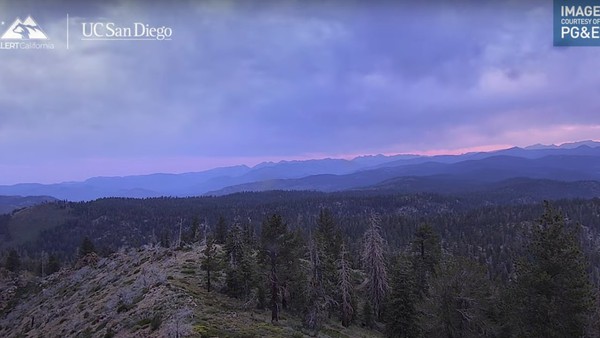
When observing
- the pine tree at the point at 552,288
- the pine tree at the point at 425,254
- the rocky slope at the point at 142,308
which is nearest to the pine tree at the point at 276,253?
the rocky slope at the point at 142,308

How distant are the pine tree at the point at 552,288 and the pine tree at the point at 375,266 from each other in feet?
70.4

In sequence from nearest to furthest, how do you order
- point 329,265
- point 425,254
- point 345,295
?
point 345,295 → point 329,265 → point 425,254

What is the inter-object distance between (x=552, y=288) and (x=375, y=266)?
24097mm

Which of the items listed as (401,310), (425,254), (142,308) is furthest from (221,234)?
(401,310)

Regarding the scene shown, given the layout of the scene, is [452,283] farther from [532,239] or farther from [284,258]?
[284,258]

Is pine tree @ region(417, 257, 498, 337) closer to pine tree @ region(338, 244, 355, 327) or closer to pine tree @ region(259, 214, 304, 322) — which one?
pine tree @ region(338, 244, 355, 327)

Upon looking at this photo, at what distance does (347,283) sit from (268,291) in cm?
902

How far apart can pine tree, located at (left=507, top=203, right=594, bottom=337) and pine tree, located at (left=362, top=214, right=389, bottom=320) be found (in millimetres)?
21449

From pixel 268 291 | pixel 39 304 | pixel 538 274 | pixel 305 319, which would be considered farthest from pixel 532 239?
pixel 39 304

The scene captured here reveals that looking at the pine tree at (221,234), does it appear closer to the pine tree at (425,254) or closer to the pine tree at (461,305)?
the pine tree at (425,254)

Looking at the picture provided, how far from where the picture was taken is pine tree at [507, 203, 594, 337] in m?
22.7

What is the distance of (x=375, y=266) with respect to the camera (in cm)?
4628

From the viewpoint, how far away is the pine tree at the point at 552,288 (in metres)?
22.7

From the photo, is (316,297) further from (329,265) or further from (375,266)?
(375,266)
